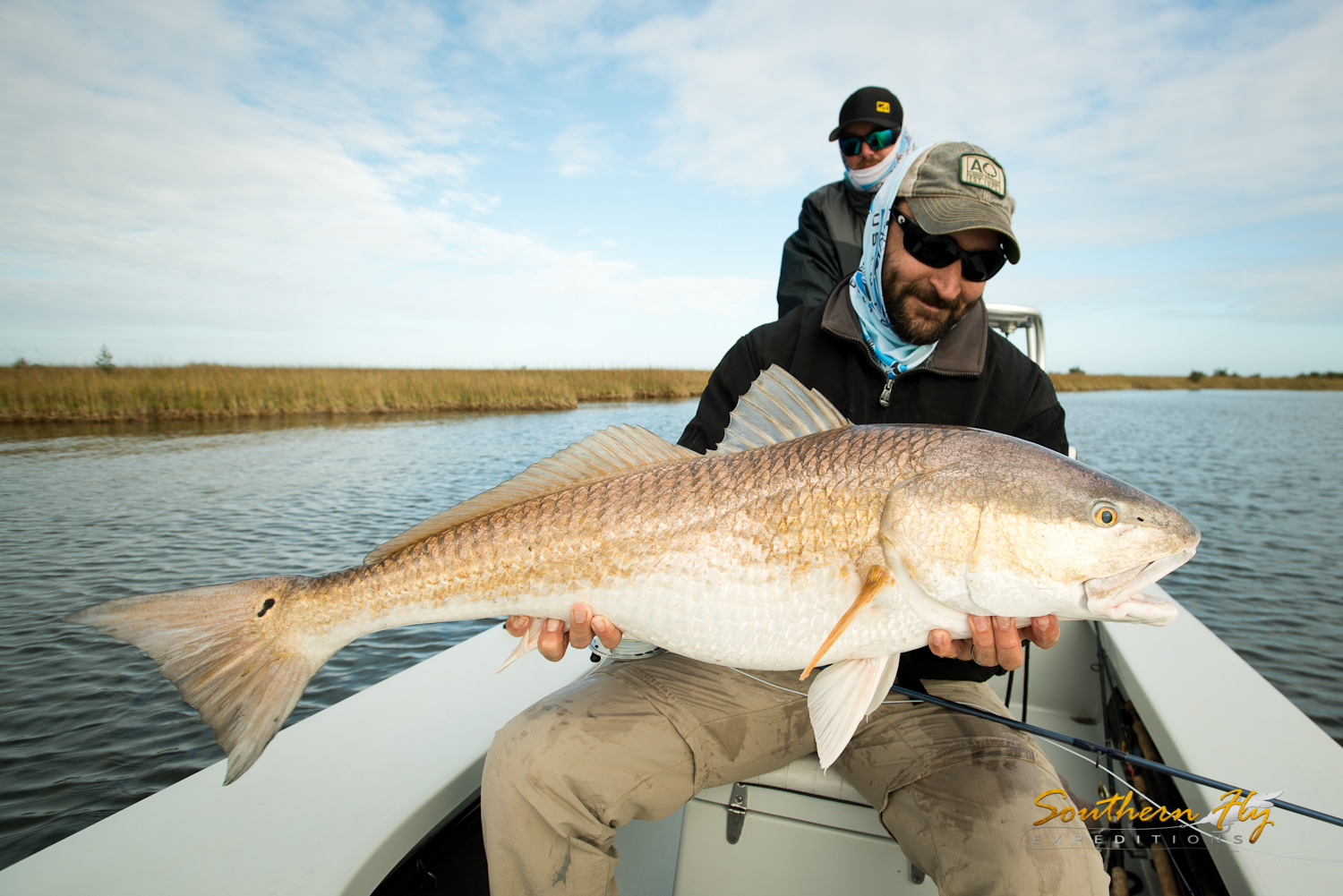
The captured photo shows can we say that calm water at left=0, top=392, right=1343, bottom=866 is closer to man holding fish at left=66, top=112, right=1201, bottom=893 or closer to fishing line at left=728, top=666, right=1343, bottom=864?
man holding fish at left=66, top=112, right=1201, bottom=893

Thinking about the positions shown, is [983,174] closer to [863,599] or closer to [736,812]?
[863,599]

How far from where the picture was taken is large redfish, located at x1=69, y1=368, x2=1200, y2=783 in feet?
5.98

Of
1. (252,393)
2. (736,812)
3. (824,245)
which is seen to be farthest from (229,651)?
(252,393)

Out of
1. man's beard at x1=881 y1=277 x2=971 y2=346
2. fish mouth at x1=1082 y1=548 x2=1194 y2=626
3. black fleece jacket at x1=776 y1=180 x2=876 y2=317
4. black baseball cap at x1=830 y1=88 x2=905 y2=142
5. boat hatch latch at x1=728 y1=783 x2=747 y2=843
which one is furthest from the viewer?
black fleece jacket at x1=776 y1=180 x2=876 y2=317

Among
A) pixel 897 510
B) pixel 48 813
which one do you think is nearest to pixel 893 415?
pixel 897 510

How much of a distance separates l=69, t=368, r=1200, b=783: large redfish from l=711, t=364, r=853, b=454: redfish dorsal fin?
0.01m

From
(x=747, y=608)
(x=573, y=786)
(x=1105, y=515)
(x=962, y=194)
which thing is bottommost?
(x=573, y=786)

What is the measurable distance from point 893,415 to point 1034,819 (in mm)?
1546

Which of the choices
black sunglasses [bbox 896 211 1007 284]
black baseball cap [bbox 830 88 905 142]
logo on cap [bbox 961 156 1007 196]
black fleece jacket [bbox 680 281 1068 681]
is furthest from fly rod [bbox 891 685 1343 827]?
black baseball cap [bbox 830 88 905 142]

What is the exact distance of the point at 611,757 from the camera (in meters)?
2.09

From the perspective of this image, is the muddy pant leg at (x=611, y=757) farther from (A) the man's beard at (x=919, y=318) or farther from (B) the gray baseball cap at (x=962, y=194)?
(B) the gray baseball cap at (x=962, y=194)

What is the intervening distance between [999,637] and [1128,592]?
14.5 inches

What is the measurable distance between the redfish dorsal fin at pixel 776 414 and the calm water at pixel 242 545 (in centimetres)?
443

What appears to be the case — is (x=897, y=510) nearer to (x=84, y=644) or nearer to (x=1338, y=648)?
(x=84, y=644)
